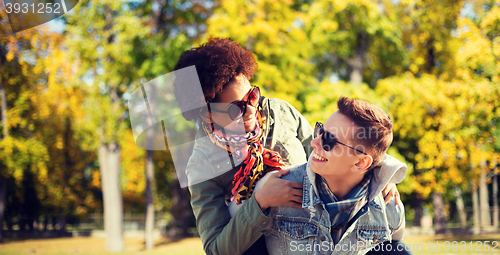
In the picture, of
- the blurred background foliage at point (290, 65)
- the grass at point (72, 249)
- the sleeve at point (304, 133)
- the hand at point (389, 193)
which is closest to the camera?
the hand at point (389, 193)

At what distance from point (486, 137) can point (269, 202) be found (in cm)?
936

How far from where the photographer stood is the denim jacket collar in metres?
1.73

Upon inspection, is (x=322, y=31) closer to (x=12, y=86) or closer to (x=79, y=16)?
(x=79, y=16)

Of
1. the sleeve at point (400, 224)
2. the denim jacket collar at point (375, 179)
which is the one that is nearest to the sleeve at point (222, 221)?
the denim jacket collar at point (375, 179)

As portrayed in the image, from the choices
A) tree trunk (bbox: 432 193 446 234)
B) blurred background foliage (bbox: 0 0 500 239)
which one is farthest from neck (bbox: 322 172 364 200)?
tree trunk (bbox: 432 193 446 234)

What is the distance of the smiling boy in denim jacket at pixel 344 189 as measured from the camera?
66.8 inches

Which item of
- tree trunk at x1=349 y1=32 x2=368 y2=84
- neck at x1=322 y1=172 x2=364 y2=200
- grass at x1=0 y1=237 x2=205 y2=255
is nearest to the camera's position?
neck at x1=322 y1=172 x2=364 y2=200

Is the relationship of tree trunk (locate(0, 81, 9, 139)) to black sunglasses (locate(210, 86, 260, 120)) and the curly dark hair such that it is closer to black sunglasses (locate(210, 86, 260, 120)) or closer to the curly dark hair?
the curly dark hair

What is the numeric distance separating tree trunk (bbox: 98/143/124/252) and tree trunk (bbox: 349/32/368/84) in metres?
8.90

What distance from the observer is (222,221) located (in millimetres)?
1860

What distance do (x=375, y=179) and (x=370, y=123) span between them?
35 cm

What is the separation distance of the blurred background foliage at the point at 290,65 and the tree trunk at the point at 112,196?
12.7 inches

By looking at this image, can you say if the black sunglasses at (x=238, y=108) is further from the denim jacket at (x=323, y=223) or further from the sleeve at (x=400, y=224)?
the sleeve at (x=400, y=224)

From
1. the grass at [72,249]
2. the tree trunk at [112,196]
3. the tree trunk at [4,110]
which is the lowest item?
the grass at [72,249]
